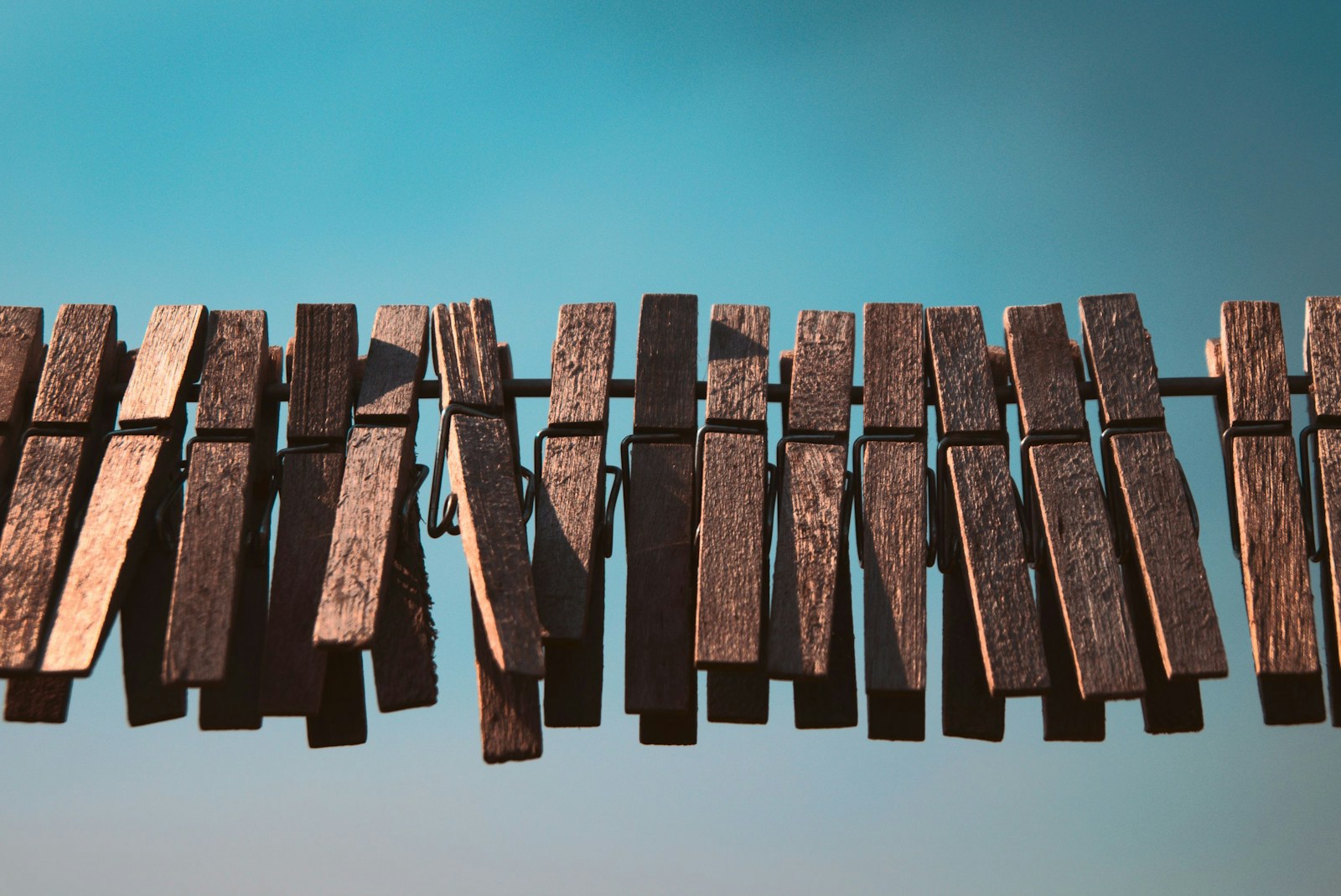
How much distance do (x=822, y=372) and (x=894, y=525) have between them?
0.38 m

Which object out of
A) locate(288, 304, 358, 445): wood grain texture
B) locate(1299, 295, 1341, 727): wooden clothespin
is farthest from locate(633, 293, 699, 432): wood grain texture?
locate(1299, 295, 1341, 727): wooden clothespin

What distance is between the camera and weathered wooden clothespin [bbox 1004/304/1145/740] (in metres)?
2.08

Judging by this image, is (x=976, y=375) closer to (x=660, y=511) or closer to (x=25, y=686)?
(x=660, y=511)

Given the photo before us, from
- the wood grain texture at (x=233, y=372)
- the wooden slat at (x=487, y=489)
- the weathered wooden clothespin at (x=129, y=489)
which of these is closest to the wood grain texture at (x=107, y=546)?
the weathered wooden clothespin at (x=129, y=489)

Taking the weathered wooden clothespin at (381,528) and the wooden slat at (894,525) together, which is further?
the wooden slat at (894,525)

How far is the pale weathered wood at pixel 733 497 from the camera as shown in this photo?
209 centimetres

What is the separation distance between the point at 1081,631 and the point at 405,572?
138 cm

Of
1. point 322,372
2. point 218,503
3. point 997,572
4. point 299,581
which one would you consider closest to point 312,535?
point 299,581

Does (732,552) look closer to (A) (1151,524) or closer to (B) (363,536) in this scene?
(B) (363,536)

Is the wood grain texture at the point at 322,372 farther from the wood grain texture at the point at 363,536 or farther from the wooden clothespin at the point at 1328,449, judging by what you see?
the wooden clothespin at the point at 1328,449

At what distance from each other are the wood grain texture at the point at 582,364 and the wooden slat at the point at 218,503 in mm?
669

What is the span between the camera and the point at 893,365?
2.36m

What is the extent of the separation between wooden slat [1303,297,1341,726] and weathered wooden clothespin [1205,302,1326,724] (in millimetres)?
50

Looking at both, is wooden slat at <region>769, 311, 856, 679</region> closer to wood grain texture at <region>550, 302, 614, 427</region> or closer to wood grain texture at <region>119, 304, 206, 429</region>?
wood grain texture at <region>550, 302, 614, 427</region>
